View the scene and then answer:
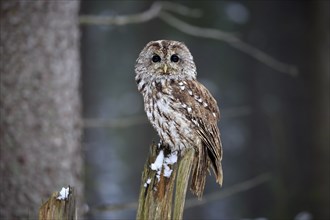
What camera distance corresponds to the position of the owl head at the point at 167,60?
16.7 ft

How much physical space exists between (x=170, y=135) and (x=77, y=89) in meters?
1.50

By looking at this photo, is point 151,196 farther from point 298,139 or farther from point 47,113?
point 298,139

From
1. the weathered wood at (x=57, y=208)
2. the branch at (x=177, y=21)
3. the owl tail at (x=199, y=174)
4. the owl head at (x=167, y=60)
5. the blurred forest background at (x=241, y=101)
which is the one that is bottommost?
the weathered wood at (x=57, y=208)

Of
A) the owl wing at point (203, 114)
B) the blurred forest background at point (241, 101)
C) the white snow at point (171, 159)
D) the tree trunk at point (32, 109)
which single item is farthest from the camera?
the blurred forest background at point (241, 101)

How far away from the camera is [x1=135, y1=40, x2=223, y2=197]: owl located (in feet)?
16.2

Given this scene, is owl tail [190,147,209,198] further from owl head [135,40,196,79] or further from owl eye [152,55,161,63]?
owl eye [152,55,161,63]

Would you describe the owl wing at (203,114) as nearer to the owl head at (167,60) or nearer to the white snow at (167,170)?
the owl head at (167,60)

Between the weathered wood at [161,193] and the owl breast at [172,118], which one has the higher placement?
the owl breast at [172,118]

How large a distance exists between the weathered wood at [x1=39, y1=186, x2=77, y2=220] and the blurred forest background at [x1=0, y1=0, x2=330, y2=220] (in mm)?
7807

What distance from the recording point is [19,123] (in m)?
5.89

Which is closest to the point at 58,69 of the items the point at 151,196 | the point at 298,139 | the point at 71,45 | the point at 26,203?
the point at 71,45

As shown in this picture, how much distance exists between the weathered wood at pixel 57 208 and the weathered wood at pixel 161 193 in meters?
0.42

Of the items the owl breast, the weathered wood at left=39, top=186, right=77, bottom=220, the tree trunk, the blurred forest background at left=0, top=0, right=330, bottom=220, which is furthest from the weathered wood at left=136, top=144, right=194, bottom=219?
the blurred forest background at left=0, top=0, right=330, bottom=220

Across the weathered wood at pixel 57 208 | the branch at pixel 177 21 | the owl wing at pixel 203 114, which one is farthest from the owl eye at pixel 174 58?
the weathered wood at pixel 57 208
